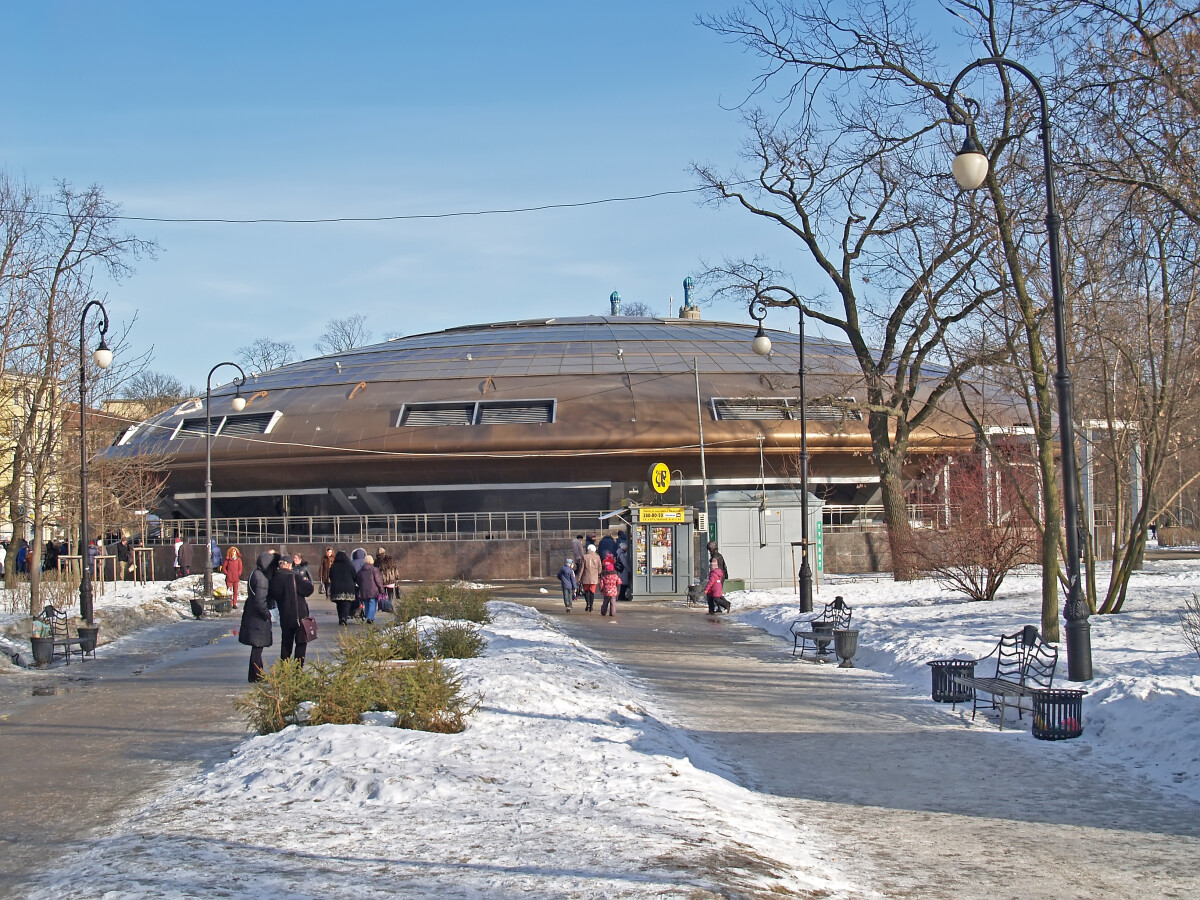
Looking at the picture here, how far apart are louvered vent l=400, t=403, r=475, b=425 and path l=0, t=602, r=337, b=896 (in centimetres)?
2323

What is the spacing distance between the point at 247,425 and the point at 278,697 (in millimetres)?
35489

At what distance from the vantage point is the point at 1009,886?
642 centimetres

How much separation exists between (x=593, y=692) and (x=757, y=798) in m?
4.09

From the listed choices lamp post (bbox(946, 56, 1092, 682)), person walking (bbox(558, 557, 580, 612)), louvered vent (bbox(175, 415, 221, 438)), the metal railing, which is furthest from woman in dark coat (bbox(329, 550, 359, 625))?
louvered vent (bbox(175, 415, 221, 438))

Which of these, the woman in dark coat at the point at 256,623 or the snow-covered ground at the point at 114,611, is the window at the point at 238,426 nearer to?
the snow-covered ground at the point at 114,611

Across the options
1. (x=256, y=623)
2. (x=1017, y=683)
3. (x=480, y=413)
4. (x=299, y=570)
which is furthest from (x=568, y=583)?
(x=1017, y=683)

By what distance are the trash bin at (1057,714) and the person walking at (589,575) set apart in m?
16.6

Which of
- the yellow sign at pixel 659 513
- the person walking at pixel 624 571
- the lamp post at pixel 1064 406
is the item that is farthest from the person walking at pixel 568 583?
the lamp post at pixel 1064 406

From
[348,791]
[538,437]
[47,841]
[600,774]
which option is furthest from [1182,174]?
[538,437]

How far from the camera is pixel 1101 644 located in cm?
1514

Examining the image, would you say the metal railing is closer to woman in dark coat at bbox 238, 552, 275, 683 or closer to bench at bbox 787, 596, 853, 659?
bench at bbox 787, 596, 853, 659

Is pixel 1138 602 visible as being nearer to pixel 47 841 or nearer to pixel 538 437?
pixel 47 841

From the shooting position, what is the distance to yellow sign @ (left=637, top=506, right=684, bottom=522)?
98.3 feet

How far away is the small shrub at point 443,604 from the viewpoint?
19.0 metres
